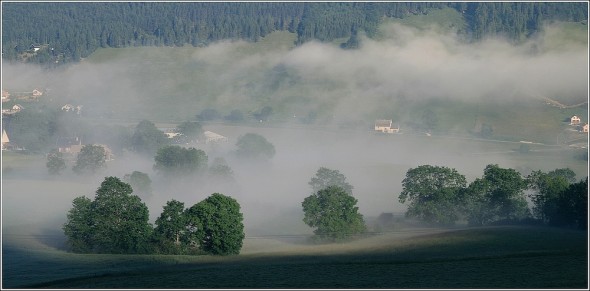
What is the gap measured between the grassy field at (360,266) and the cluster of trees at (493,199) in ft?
21.8

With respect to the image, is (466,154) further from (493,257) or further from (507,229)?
(493,257)

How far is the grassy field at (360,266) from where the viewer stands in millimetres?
65438

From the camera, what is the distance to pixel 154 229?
83.2 meters

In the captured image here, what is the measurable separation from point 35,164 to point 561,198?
93.8 metres

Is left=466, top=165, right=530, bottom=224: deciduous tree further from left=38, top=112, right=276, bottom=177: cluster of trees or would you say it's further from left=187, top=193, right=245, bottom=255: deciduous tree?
left=38, top=112, right=276, bottom=177: cluster of trees

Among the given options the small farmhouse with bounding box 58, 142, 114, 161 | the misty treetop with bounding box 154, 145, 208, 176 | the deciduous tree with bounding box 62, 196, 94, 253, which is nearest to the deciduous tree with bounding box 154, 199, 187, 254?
the deciduous tree with bounding box 62, 196, 94, 253

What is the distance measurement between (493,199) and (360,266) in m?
28.7

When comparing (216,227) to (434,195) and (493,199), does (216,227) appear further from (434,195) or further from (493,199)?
(493,199)

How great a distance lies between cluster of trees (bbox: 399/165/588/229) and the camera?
91.2 meters

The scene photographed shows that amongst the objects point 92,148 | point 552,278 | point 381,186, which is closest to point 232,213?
point 552,278

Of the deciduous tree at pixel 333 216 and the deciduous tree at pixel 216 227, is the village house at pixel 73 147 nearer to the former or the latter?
the deciduous tree at pixel 333 216

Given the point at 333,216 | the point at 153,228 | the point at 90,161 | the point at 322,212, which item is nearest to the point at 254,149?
the point at 90,161

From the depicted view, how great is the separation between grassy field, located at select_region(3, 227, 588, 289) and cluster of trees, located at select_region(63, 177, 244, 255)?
2.78 m

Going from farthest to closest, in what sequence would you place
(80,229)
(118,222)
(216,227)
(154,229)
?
1. (118,222)
2. (154,229)
3. (80,229)
4. (216,227)
